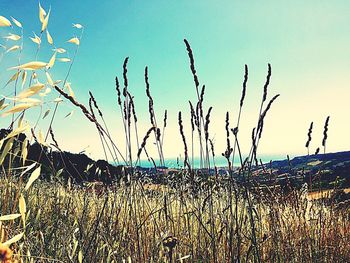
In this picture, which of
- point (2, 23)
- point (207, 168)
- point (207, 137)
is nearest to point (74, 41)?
point (2, 23)

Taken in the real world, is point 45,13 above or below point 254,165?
above

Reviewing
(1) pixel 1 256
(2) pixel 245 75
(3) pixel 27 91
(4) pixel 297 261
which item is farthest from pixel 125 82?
(4) pixel 297 261

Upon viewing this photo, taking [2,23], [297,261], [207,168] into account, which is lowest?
[297,261]

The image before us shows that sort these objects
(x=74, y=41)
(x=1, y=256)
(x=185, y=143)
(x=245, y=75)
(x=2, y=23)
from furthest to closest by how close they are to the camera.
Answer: (x=185, y=143), (x=245, y=75), (x=74, y=41), (x=2, y=23), (x=1, y=256)

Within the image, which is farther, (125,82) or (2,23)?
(125,82)

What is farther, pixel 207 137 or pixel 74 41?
pixel 207 137

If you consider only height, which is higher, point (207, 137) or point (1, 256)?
point (207, 137)

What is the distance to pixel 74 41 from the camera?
5.31 feet

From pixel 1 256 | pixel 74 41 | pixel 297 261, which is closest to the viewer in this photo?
pixel 1 256

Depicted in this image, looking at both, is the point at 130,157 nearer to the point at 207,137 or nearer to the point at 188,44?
→ the point at 207,137

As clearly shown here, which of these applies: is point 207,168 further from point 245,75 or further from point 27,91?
point 27,91

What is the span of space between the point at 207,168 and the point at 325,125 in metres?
0.79

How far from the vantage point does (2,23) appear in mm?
987

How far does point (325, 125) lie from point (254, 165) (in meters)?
0.56
